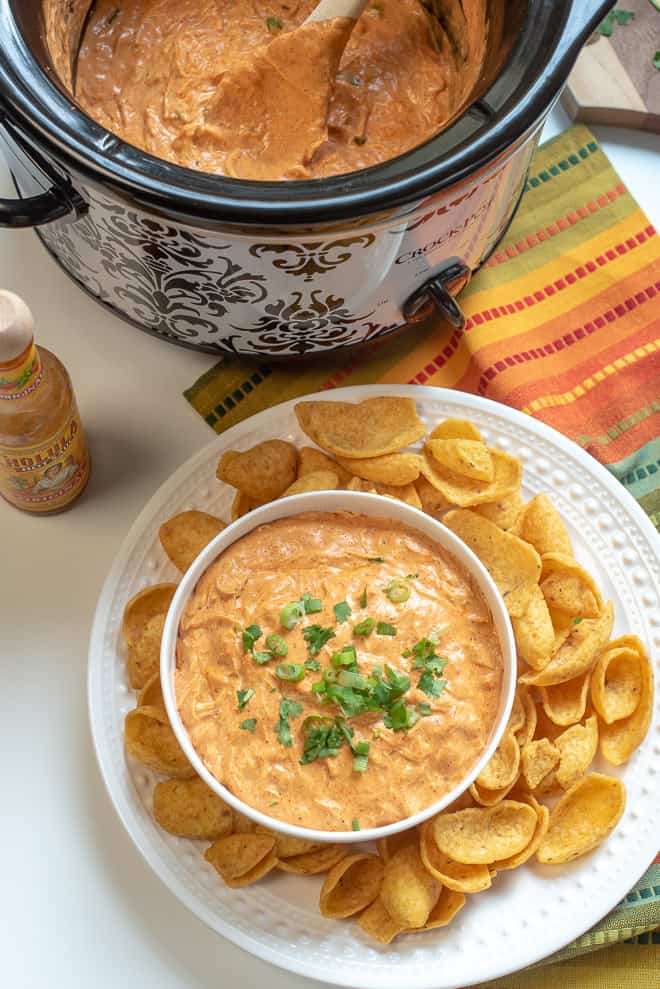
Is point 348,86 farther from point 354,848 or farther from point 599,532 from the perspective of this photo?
point 354,848

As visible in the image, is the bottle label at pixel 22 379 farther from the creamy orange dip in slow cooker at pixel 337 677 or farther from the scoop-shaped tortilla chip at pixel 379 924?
the scoop-shaped tortilla chip at pixel 379 924

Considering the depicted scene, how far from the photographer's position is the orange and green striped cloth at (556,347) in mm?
2008

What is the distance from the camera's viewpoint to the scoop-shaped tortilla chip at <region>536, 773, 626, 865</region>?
1.67 metres

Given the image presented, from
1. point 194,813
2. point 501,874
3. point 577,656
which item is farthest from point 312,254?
point 501,874

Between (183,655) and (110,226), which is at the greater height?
(110,226)

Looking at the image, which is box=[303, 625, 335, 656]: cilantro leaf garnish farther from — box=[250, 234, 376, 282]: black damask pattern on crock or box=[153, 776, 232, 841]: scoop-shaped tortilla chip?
box=[250, 234, 376, 282]: black damask pattern on crock

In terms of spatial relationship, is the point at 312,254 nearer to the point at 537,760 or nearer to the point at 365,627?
the point at 365,627

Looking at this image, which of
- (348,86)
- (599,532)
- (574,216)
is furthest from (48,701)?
(574,216)

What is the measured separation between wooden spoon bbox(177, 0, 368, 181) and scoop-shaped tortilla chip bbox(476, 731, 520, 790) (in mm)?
874

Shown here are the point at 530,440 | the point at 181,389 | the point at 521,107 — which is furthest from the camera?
the point at 181,389

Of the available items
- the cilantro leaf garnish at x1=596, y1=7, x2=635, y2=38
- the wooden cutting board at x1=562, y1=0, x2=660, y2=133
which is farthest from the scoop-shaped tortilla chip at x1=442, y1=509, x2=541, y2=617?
the cilantro leaf garnish at x1=596, y1=7, x2=635, y2=38

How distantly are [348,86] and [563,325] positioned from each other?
57cm

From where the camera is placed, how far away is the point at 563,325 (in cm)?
206

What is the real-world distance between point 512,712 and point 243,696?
1.38 feet
